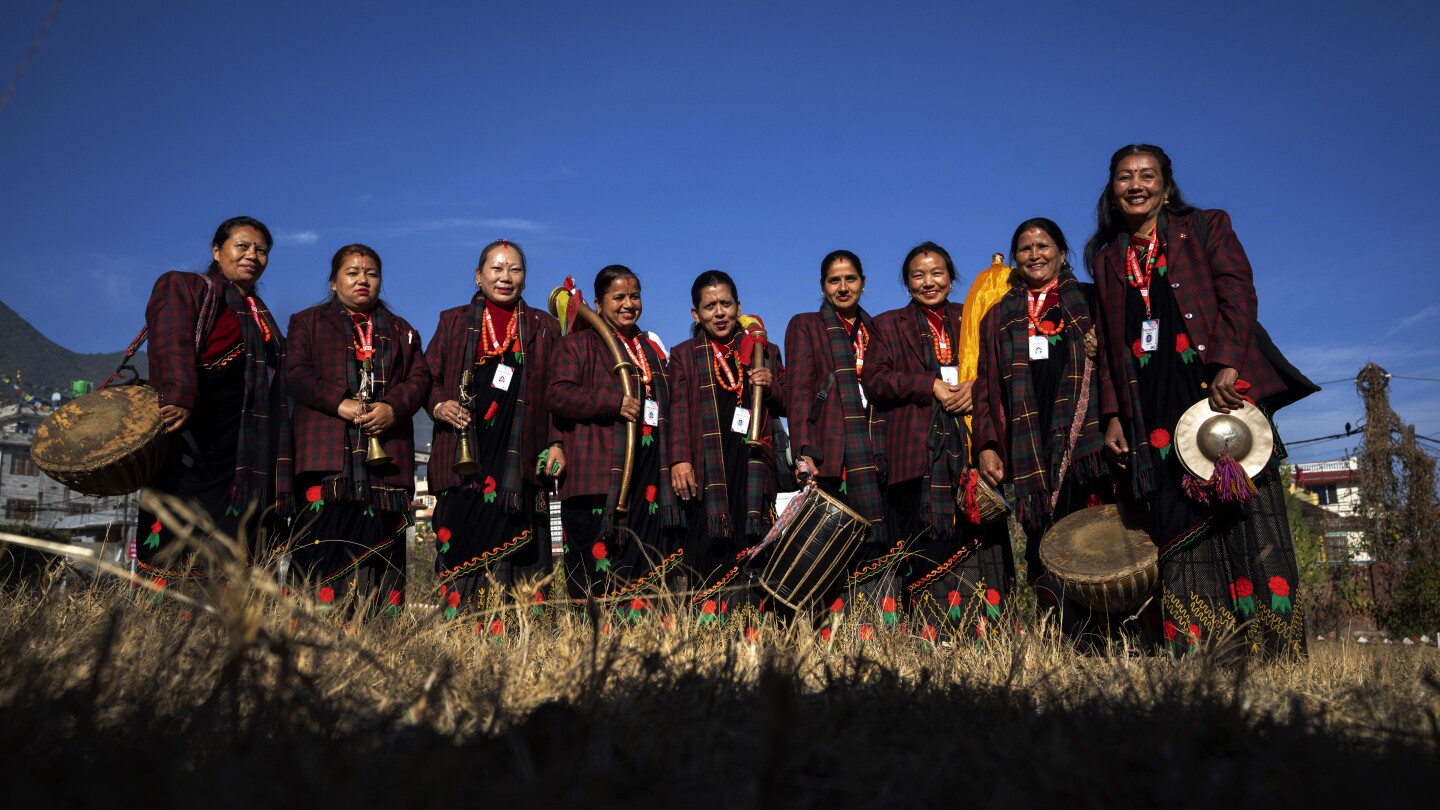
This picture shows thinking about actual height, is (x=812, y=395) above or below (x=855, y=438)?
above

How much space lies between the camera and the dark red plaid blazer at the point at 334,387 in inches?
207

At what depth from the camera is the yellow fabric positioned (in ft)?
17.7

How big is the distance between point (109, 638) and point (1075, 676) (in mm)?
2391

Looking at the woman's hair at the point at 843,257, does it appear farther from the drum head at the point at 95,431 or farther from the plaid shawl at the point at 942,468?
the drum head at the point at 95,431

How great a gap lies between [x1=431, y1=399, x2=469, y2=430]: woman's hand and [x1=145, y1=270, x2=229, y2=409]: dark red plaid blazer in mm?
1160

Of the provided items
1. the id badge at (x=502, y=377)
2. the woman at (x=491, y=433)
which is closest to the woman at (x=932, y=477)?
the woman at (x=491, y=433)

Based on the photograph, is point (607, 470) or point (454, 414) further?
point (607, 470)

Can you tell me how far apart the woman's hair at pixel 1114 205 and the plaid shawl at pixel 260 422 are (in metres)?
3.95

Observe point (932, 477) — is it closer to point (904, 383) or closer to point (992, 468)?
point (992, 468)

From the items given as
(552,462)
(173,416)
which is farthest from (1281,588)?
(173,416)

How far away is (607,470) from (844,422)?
50.8 inches

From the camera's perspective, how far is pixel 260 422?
16.9 feet

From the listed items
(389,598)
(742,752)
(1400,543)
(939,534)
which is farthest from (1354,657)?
(1400,543)

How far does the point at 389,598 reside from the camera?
470 cm
